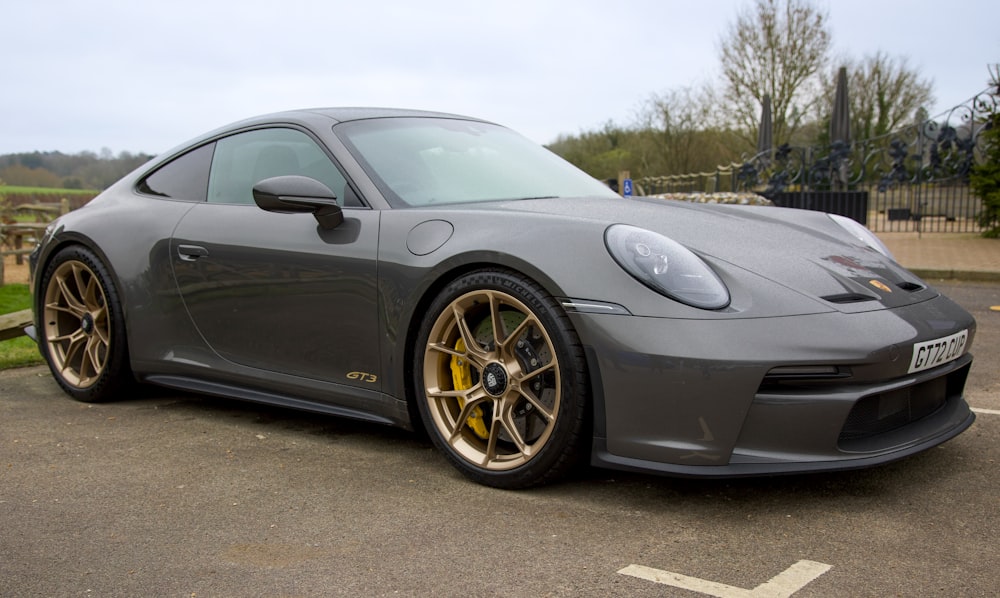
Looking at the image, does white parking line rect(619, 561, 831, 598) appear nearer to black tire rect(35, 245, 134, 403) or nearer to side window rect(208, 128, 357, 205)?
side window rect(208, 128, 357, 205)

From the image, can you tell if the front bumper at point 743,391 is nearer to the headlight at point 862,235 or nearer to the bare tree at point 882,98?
the headlight at point 862,235

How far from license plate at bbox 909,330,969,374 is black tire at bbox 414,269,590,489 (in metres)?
1.00

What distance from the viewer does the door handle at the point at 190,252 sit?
405 centimetres

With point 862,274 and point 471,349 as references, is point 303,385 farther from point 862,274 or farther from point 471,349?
point 862,274

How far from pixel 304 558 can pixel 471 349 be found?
2.96 ft

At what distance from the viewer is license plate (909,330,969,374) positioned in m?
2.96

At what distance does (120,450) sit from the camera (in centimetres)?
379

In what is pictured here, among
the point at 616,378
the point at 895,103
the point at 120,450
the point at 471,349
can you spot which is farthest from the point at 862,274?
the point at 895,103

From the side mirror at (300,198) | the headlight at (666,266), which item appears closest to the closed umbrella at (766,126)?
the side mirror at (300,198)

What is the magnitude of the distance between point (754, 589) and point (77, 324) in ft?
12.1

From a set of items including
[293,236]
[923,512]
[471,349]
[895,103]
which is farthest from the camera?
[895,103]

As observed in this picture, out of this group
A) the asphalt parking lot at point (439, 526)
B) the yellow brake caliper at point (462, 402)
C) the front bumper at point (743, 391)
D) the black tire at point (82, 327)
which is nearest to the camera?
the asphalt parking lot at point (439, 526)

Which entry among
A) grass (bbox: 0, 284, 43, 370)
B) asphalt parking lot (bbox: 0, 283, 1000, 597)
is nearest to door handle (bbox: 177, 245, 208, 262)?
asphalt parking lot (bbox: 0, 283, 1000, 597)

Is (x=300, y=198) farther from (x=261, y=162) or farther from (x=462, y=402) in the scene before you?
(x=462, y=402)
